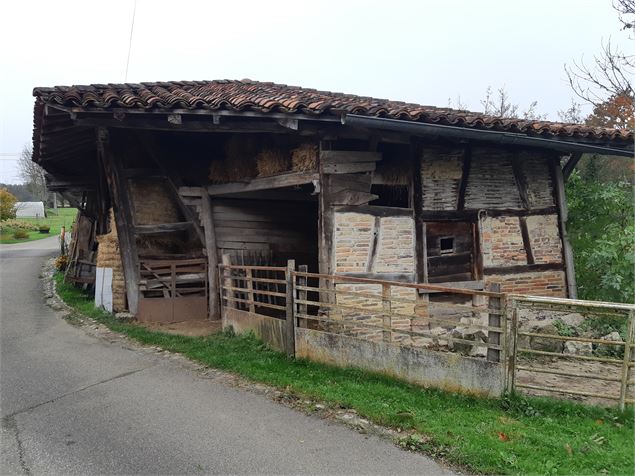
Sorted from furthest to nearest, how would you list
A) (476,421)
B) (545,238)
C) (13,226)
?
(13,226)
(545,238)
(476,421)

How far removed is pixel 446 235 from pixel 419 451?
4.27 meters

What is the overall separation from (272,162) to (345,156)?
4.46ft

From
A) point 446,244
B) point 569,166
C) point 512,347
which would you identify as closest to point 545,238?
point 569,166

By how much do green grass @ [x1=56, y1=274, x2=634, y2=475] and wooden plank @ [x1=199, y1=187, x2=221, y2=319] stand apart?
8.52 ft

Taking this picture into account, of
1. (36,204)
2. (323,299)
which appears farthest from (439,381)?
(36,204)

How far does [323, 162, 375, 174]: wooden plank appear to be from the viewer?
6.16 m

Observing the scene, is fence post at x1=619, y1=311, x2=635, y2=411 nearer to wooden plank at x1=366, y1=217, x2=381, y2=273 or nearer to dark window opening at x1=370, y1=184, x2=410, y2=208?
wooden plank at x1=366, y1=217, x2=381, y2=273

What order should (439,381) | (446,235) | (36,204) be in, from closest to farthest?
(439,381), (446,235), (36,204)

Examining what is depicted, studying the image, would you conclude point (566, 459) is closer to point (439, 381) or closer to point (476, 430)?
point (476, 430)

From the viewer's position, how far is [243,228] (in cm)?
823

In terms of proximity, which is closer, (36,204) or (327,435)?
(327,435)

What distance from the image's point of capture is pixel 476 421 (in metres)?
3.88

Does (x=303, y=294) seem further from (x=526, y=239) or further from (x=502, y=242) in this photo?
(x=526, y=239)

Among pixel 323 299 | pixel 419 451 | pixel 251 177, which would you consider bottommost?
pixel 419 451
